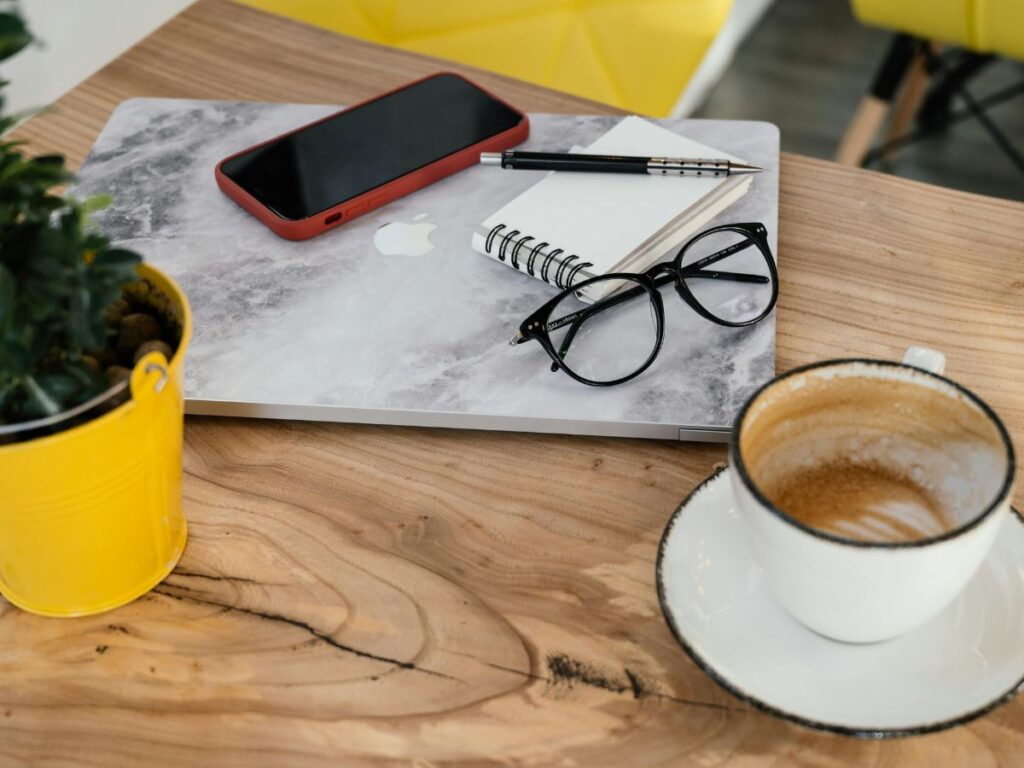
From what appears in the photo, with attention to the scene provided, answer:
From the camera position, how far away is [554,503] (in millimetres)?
619

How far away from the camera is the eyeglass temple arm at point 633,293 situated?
2.21ft

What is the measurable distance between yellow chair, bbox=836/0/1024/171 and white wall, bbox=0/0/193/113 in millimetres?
1210

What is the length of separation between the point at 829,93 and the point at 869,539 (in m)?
2.07

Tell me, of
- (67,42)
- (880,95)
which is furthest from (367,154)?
(880,95)

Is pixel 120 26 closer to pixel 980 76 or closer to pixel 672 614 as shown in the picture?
pixel 672 614

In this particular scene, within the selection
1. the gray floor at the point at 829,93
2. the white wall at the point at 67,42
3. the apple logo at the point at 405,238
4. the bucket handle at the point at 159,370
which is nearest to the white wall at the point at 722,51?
the gray floor at the point at 829,93

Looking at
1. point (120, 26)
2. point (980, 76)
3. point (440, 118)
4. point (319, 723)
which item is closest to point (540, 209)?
point (440, 118)

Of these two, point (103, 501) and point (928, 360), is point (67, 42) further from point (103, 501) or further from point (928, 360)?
point (928, 360)

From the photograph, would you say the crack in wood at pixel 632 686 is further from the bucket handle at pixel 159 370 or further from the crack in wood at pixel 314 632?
the bucket handle at pixel 159 370

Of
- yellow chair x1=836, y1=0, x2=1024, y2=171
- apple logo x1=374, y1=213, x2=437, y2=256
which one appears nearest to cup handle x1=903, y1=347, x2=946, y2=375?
apple logo x1=374, y1=213, x2=437, y2=256

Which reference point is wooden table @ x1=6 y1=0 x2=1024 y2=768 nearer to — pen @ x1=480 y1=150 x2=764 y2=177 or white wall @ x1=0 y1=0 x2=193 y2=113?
pen @ x1=480 y1=150 x2=764 y2=177

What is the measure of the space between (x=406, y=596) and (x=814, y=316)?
0.35 m

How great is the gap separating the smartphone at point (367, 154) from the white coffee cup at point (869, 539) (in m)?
0.40

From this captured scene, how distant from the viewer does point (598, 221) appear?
74 centimetres
